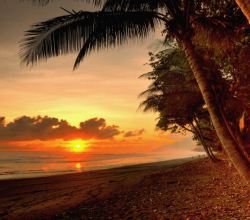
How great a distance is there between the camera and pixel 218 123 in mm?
5172

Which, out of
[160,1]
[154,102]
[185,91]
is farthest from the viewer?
[154,102]

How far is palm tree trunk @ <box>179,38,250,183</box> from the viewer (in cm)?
479

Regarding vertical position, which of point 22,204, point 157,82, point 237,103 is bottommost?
point 22,204

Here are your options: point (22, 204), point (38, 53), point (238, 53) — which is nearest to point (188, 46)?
point (38, 53)

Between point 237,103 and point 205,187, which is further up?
point 237,103

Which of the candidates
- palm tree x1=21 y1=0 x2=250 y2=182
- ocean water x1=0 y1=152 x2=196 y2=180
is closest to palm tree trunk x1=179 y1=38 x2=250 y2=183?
palm tree x1=21 y1=0 x2=250 y2=182

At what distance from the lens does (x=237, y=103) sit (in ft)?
39.9

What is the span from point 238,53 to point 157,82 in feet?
37.4

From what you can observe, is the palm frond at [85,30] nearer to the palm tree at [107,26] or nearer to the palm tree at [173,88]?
the palm tree at [107,26]

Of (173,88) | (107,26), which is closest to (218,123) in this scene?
(107,26)

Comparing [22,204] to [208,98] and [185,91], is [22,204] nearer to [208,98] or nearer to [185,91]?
[185,91]

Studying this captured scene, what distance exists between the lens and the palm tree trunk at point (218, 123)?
15.7ft

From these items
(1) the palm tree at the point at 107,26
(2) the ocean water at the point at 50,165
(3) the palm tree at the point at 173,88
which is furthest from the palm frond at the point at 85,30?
(2) the ocean water at the point at 50,165

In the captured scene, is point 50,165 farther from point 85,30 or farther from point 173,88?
point 85,30
